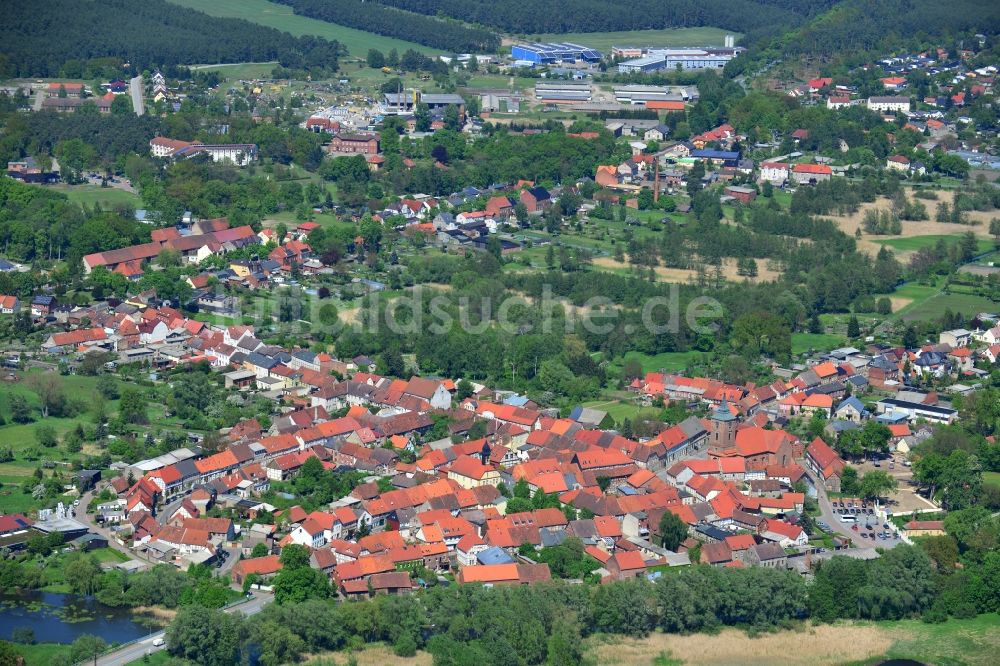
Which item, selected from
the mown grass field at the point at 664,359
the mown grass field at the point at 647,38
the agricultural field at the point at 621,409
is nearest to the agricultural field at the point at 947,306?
the mown grass field at the point at 664,359

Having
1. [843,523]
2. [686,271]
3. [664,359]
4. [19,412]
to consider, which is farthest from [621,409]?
[19,412]

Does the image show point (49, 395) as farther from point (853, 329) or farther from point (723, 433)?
point (853, 329)

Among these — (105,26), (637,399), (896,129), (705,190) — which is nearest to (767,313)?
(637,399)

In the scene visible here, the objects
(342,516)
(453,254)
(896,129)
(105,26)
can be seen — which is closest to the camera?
(342,516)

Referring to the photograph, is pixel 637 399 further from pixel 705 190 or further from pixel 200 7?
pixel 200 7

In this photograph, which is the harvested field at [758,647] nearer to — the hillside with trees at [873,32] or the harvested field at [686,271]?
the harvested field at [686,271]

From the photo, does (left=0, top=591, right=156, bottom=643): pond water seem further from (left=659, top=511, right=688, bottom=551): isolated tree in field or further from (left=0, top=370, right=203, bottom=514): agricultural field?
(left=659, top=511, right=688, bottom=551): isolated tree in field
